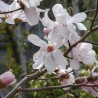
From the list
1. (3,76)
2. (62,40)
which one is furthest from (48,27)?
(3,76)

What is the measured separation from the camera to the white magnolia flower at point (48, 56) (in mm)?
824

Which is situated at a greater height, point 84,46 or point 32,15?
point 32,15

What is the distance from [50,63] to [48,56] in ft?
0.07

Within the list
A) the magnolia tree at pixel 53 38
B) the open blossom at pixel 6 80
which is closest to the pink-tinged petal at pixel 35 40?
the magnolia tree at pixel 53 38

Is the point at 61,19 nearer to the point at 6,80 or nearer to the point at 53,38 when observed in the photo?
the point at 53,38

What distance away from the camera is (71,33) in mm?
815

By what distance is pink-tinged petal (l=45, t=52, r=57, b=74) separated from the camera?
82cm

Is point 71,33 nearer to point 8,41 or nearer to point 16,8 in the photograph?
point 16,8

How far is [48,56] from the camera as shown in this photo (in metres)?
0.84

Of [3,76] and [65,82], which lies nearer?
[3,76]

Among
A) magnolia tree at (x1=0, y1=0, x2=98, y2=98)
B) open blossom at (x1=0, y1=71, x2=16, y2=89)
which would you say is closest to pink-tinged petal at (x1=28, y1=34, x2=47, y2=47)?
magnolia tree at (x1=0, y1=0, x2=98, y2=98)

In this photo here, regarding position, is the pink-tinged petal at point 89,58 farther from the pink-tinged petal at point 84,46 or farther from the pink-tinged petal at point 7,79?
the pink-tinged petal at point 7,79

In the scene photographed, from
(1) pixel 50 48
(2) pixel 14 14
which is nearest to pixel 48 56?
(1) pixel 50 48

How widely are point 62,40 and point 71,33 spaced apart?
3 cm
